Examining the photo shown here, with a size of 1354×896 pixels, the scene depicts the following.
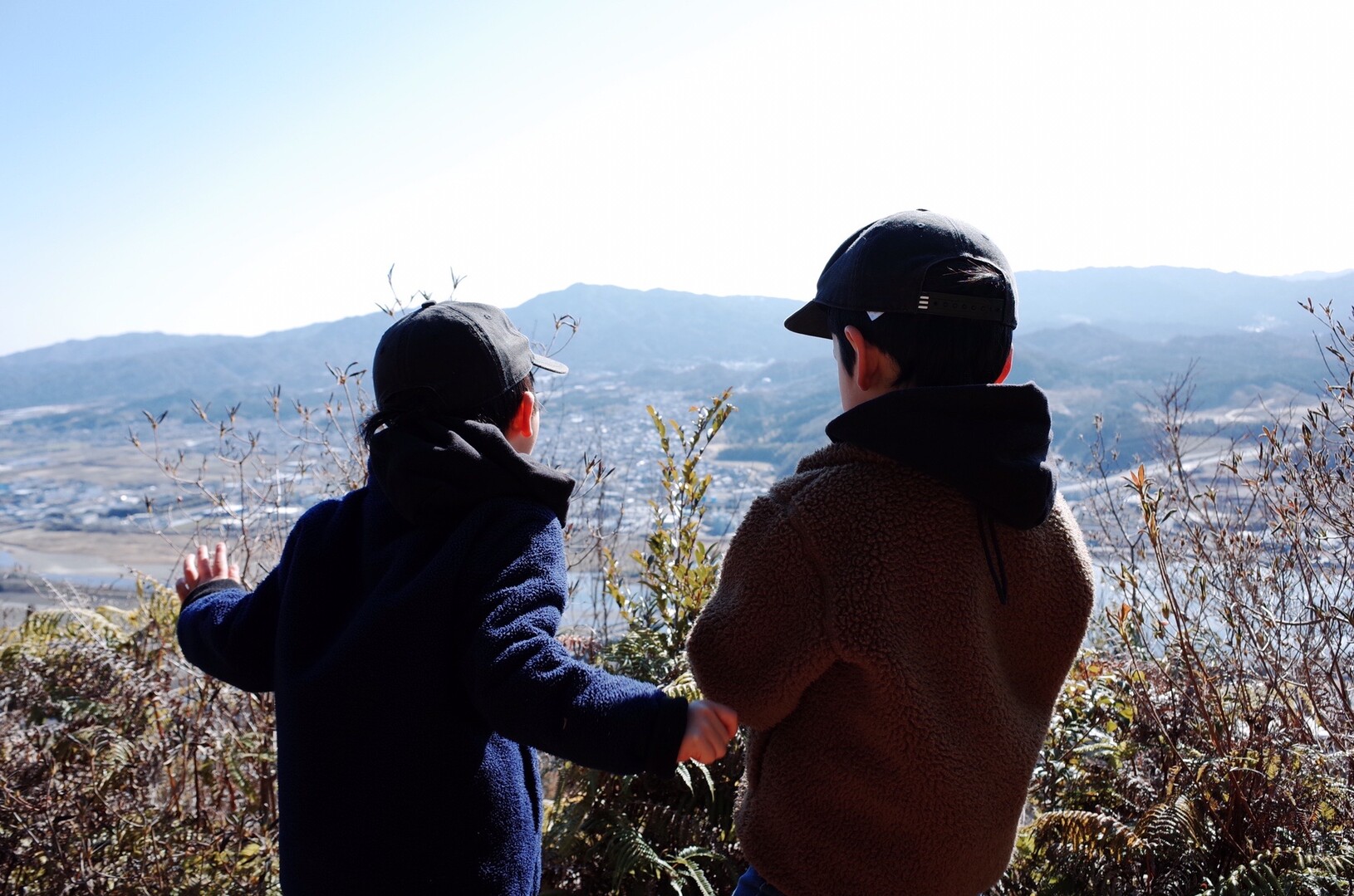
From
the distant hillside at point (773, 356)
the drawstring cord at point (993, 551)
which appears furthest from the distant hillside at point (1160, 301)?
the drawstring cord at point (993, 551)

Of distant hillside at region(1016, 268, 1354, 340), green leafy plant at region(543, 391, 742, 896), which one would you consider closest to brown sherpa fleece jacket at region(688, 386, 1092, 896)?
green leafy plant at region(543, 391, 742, 896)

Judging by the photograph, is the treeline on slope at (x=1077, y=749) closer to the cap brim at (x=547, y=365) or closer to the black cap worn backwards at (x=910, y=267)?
the cap brim at (x=547, y=365)

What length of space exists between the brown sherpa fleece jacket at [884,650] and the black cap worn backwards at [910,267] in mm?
144

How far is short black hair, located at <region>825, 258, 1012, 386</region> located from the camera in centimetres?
132

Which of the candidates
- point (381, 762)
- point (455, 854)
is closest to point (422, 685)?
point (381, 762)

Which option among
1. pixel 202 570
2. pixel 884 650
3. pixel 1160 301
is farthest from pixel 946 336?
pixel 1160 301

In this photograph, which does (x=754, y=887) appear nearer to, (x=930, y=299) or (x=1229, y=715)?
(x=930, y=299)

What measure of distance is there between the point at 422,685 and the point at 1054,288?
2706 cm

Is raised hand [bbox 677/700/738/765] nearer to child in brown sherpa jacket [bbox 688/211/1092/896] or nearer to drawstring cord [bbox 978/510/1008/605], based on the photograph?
child in brown sherpa jacket [bbox 688/211/1092/896]

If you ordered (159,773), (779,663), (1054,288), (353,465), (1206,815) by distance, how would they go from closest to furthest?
(779,663)
(1206,815)
(159,773)
(353,465)
(1054,288)

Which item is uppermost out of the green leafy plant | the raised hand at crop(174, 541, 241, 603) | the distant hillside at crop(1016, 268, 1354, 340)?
the distant hillside at crop(1016, 268, 1354, 340)

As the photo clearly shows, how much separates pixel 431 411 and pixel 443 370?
85 mm

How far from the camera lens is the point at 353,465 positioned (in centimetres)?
367

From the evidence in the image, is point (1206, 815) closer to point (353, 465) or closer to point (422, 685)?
point (422, 685)
